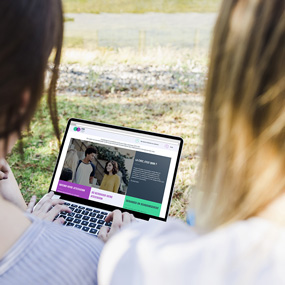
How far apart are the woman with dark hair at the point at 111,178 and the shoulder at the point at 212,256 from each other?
80 cm

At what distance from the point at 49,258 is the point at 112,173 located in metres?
0.66

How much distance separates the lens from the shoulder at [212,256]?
495 mm

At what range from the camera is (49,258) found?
0.75 meters

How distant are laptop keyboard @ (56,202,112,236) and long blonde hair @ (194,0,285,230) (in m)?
0.77

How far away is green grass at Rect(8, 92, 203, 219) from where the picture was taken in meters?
2.33

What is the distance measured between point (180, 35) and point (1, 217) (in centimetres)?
403

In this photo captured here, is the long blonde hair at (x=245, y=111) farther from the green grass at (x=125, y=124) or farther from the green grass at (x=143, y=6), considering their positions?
the green grass at (x=143, y=6)

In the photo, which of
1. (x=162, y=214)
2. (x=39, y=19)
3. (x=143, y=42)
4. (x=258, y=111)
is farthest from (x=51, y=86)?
(x=143, y=42)

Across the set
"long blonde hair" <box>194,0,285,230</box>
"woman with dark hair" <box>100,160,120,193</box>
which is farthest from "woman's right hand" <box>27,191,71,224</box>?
"long blonde hair" <box>194,0,285,230</box>

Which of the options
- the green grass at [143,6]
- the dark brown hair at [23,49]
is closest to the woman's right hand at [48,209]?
the dark brown hair at [23,49]

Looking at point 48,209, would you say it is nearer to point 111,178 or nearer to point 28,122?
point 111,178

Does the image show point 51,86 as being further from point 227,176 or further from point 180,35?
point 180,35

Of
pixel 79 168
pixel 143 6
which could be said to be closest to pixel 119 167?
pixel 79 168

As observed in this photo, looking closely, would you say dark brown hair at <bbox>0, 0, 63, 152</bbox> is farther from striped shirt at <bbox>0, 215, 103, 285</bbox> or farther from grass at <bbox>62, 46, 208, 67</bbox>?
grass at <bbox>62, 46, 208, 67</bbox>
